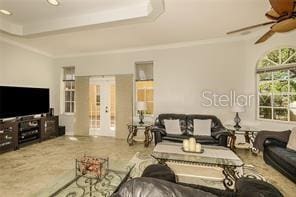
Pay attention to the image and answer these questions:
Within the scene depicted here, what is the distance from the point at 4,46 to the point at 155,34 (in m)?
4.18

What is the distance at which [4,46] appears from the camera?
488 centimetres

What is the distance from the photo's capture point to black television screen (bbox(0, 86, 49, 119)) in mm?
4520

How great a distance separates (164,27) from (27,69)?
454 cm

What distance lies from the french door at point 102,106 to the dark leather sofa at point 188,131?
81.7 inches

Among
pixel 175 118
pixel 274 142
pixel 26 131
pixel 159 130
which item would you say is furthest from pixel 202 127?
pixel 26 131

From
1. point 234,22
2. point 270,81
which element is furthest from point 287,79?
point 234,22

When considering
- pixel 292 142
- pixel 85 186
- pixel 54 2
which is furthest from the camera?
pixel 292 142

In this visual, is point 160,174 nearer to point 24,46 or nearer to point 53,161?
point 53,161

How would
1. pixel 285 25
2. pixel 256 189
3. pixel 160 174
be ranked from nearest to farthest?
pixel 256 189 → pixel 160 174 → pixel 285 25

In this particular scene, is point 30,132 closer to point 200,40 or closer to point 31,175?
point 31,175

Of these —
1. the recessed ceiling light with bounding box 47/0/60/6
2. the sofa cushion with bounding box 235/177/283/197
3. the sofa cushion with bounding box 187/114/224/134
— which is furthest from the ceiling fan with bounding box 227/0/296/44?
the recessed ceiling light with bounding box 47/0/60/6

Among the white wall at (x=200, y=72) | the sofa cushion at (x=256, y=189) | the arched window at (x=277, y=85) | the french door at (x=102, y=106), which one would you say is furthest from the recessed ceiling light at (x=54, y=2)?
the arched window at (x=277, y=85)

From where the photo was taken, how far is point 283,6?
2.00m

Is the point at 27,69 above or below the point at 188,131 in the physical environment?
above
